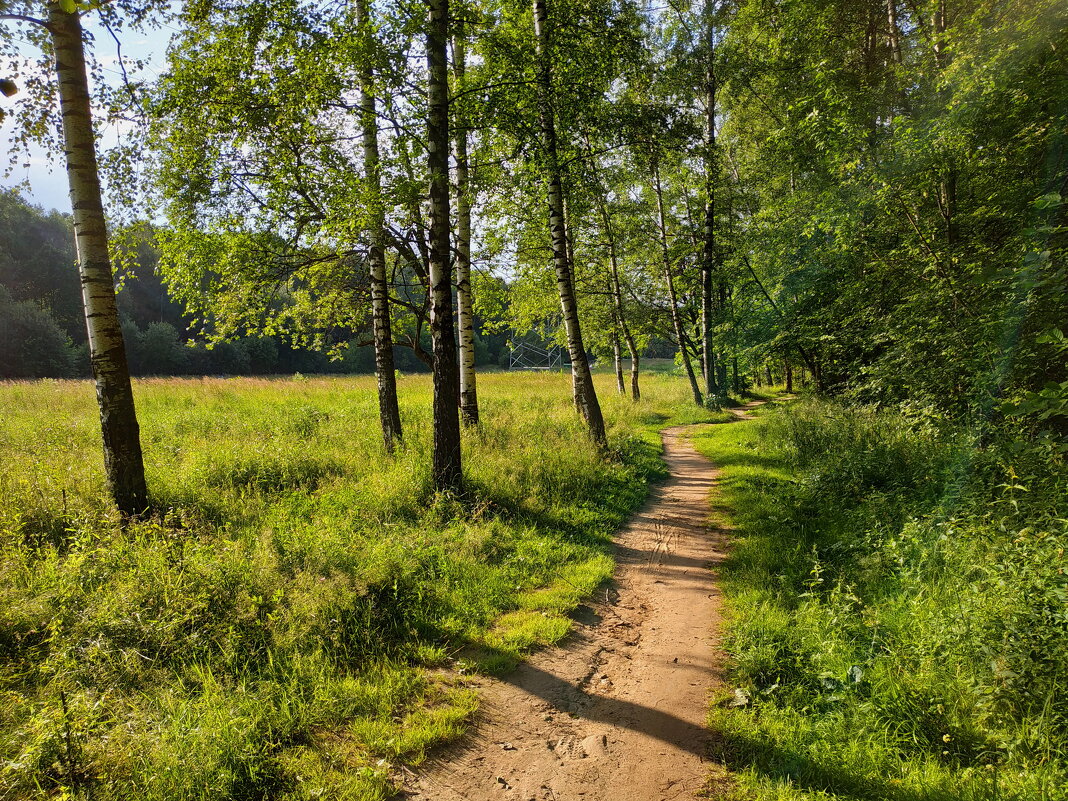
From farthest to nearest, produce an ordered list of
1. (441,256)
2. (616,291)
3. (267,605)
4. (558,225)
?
1. (616,291)
2. (558,225)
3. (441,256)
4. (267,605)

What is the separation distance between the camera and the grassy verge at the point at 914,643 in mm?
2779

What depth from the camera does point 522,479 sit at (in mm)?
8461

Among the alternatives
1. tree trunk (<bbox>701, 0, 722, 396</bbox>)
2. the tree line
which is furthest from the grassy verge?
tree trunk (<bbox>701, 0, 722, 396</bbox>)

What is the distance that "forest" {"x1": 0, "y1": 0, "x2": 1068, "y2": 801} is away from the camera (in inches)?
122

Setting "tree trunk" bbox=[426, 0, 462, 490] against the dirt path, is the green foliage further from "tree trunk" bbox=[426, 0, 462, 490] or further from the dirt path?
the dirt path

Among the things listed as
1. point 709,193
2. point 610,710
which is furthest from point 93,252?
point 709,193

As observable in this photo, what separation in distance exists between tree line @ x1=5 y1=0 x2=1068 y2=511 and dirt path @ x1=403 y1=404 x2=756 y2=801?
3.13 meters

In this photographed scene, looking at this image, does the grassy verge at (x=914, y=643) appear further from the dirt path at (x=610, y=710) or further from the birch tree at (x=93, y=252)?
the birch tree at (x=93, y=252)

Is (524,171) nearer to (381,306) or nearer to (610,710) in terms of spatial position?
(381,306)

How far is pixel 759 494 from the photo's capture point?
7973 mm

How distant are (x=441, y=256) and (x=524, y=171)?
131 inches

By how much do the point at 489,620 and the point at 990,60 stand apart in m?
10.5

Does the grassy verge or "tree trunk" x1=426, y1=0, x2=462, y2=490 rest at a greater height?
"tree trunk" x1=426, y1=0, x2=462, y2=490

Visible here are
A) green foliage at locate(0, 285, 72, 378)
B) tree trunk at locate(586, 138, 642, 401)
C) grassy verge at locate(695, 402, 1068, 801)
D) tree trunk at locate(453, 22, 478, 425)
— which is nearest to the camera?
grassy verge at locate(695, 402, 1068, 801)
